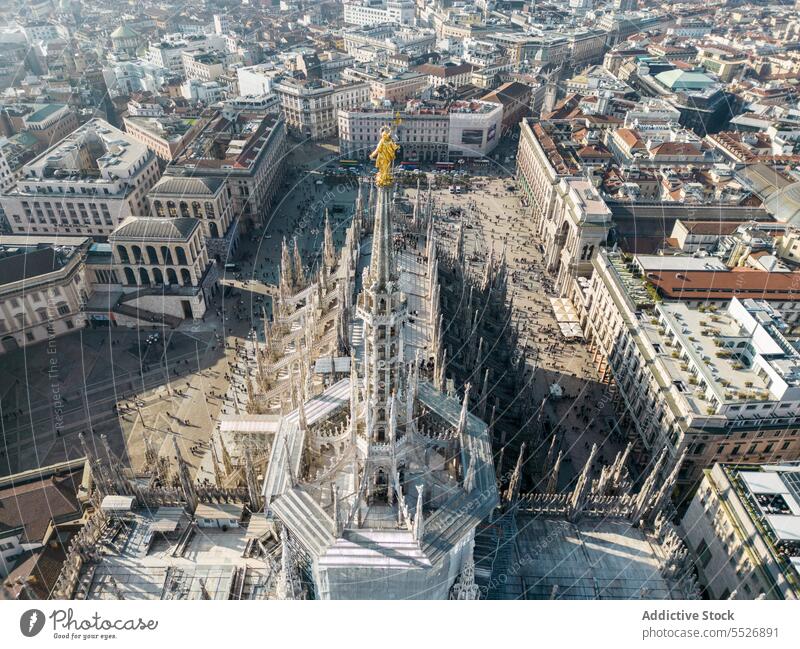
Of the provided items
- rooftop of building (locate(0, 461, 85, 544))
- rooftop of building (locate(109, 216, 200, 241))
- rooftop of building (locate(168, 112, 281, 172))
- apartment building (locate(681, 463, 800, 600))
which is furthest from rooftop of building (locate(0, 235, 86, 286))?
apartment building (locate(681, 463, 800, 600))

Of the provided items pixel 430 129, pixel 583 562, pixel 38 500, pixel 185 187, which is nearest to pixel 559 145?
pixel 430 129

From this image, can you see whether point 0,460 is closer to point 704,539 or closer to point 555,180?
point 704,539

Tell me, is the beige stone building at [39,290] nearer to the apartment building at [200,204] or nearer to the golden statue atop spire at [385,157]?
the apartment building at [200,204]

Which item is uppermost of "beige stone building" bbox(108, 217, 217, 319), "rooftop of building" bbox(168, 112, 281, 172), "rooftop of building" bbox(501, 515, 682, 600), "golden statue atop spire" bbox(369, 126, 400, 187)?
"golden statue atop spire" bbox(369, 126, 400, 187)

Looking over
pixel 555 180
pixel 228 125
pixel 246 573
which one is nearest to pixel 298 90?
pixel 228 125

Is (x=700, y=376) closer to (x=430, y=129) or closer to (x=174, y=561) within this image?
(x=174, y=561)

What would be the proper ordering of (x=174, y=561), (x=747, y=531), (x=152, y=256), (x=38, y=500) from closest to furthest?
(x=174, y=561), (x=747, y=531), (x=38, y=500), (x=152, y=256)

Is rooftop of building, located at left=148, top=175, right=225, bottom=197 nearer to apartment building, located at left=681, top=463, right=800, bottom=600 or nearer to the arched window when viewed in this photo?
the arched window
